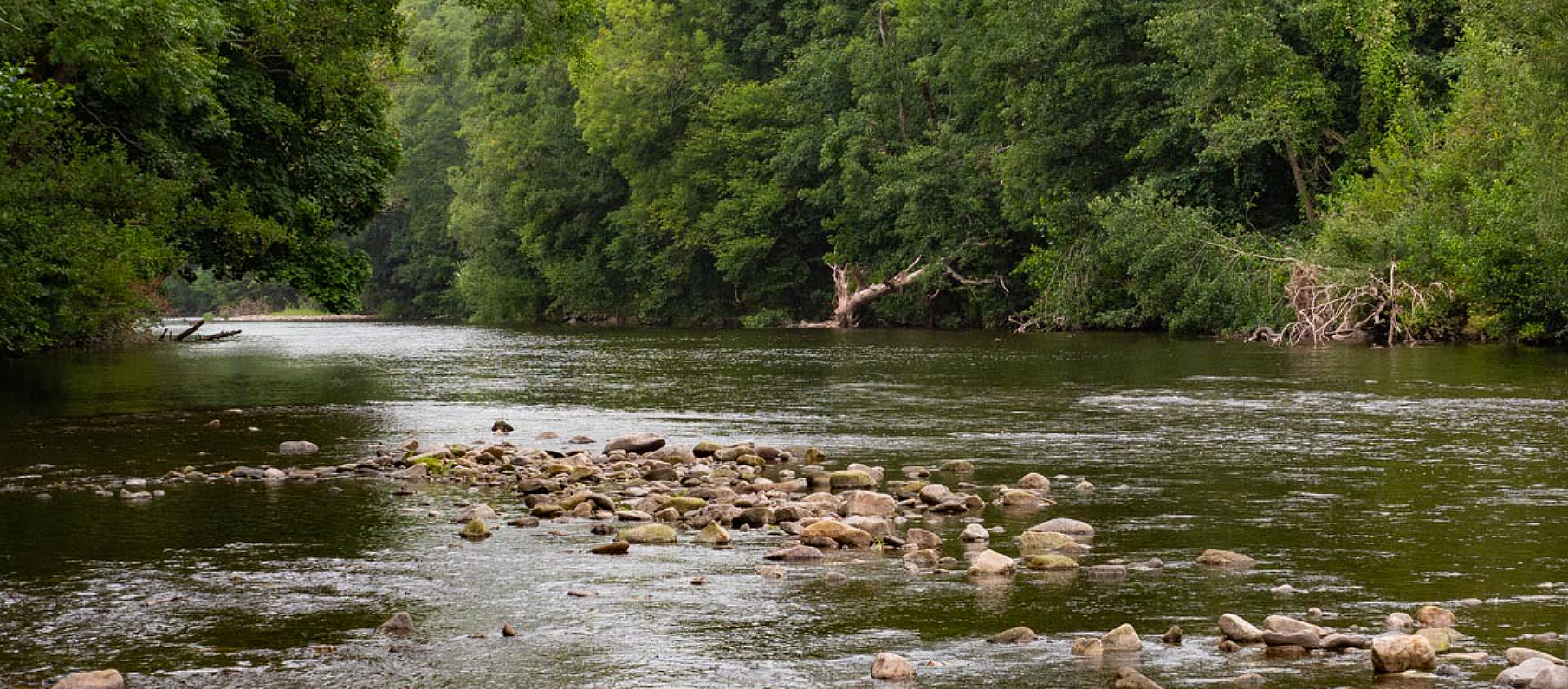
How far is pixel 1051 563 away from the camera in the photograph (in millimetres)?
9359

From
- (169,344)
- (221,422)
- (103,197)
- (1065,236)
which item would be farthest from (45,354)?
(1065,236)

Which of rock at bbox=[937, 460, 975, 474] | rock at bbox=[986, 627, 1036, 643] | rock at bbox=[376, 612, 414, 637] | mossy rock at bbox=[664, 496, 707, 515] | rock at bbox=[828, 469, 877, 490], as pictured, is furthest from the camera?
rock at bbox=[937, 460, 975, 474]

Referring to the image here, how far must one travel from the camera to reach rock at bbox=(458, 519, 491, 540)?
10734mm

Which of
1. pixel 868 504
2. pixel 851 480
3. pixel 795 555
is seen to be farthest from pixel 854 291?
pixel 795 555

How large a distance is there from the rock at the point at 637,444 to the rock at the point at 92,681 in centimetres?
936

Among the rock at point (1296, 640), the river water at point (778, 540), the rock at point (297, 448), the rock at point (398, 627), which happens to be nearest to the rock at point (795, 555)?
the river water at point (778, 540)

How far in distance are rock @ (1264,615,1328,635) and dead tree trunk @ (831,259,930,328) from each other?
49.2m

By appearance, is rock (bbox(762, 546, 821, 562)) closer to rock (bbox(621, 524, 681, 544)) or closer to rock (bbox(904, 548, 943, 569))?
rock (bbox(904, 548, 943, 569))

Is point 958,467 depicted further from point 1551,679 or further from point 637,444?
point 1551,679

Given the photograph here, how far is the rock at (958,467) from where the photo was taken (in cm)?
1405

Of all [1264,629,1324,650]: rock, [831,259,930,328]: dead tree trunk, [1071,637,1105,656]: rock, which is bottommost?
[1071,637,1105,656]: rock

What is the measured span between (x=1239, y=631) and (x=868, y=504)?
14.1ft

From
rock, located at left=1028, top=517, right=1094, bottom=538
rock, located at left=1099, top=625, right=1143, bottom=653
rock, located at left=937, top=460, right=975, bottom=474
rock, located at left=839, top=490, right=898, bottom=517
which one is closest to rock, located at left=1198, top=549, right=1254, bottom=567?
rock, located at left=1028, top=517, right=1094, bottom=538

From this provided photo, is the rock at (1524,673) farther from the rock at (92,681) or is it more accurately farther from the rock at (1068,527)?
the rock at (92,681)
